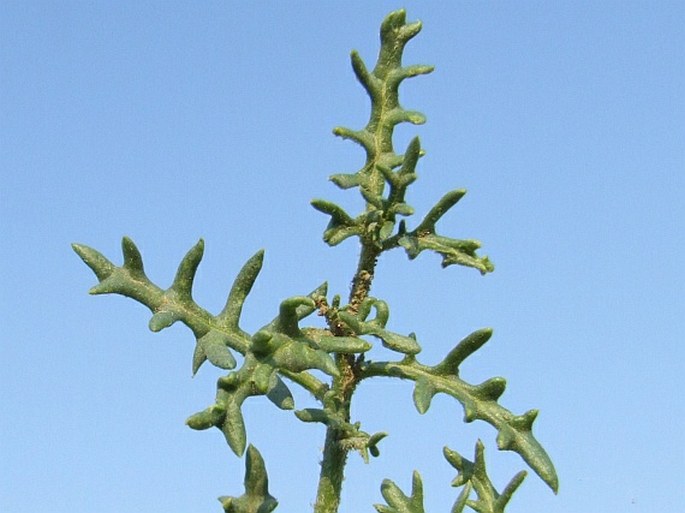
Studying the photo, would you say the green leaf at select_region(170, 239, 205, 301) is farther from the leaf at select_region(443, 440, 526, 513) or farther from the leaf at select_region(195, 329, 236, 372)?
the leaf at select_region(443, 440, 526, 513)

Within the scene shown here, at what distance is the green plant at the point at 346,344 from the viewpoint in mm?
3955

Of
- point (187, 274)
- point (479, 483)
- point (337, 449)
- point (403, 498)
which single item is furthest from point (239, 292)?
point (479, 483)

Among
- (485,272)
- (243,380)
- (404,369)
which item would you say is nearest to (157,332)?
(243,380)

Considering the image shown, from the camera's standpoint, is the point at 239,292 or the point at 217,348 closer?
the point at 217,348

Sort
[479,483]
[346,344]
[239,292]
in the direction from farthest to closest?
[479,483]
[239,292]
[346,344]

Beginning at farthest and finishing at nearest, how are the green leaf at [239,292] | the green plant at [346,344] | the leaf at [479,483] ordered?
1. the leaf at [479,483]
2. the green leaf at [239,292]
3. the green plant at [346,344]

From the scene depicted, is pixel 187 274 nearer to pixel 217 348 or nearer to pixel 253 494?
pixel 217 348

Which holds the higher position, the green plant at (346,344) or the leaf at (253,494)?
the green plant at (346,344)

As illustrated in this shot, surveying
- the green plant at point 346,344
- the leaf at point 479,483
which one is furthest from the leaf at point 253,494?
the leaf at point 479,483

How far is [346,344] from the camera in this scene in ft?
13.1

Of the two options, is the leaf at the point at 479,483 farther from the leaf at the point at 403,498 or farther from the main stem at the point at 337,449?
the main stem at the point at 337,449

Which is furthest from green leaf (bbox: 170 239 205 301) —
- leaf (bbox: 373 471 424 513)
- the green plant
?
leaf (bbox: 373 471 424 513)

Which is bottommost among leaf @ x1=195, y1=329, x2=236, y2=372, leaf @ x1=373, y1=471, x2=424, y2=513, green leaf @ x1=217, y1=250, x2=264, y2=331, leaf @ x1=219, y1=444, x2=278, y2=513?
leaf @ x1=219, y1=444, x2=278, y2=513

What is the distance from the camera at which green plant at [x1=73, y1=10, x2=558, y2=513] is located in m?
3.96
